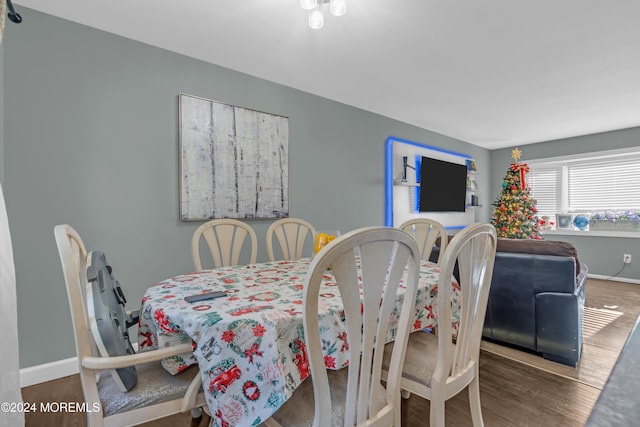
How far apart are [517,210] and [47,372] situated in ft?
17.9

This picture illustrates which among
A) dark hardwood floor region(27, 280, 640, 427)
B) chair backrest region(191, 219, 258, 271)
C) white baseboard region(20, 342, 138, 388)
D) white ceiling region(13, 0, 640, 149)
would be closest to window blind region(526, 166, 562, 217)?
white ceiling region(13, 0, 640, 149)

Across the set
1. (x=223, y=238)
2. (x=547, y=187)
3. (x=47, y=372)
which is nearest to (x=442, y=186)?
(x=547, y=187)

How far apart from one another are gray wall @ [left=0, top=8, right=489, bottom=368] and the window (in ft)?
17.9

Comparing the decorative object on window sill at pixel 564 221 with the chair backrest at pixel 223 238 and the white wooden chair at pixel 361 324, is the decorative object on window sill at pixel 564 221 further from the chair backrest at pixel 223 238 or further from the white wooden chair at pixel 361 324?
the white wooden chair at pixel 361 324

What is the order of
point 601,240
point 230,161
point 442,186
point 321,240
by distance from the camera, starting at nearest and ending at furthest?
point 321,240 → point 230,161 → point 601,240 → point 442,186

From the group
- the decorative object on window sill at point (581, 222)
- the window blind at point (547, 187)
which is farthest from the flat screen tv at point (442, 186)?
the decorative object on window sill at point (581, 222)

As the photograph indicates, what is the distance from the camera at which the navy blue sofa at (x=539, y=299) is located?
2.14 meters

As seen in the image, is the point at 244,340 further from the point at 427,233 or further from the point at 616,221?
the point at 616,221

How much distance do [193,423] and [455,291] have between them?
1.50 metres

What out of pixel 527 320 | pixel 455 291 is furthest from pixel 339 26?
pixel 527 320

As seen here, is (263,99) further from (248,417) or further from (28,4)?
(248,417)

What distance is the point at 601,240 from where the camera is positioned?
4984 mm

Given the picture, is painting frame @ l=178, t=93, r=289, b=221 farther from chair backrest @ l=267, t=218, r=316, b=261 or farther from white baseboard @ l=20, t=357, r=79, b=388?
white baseboard @ l=20, t=357, r=79, b=388

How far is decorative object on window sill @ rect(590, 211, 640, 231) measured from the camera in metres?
4.70
